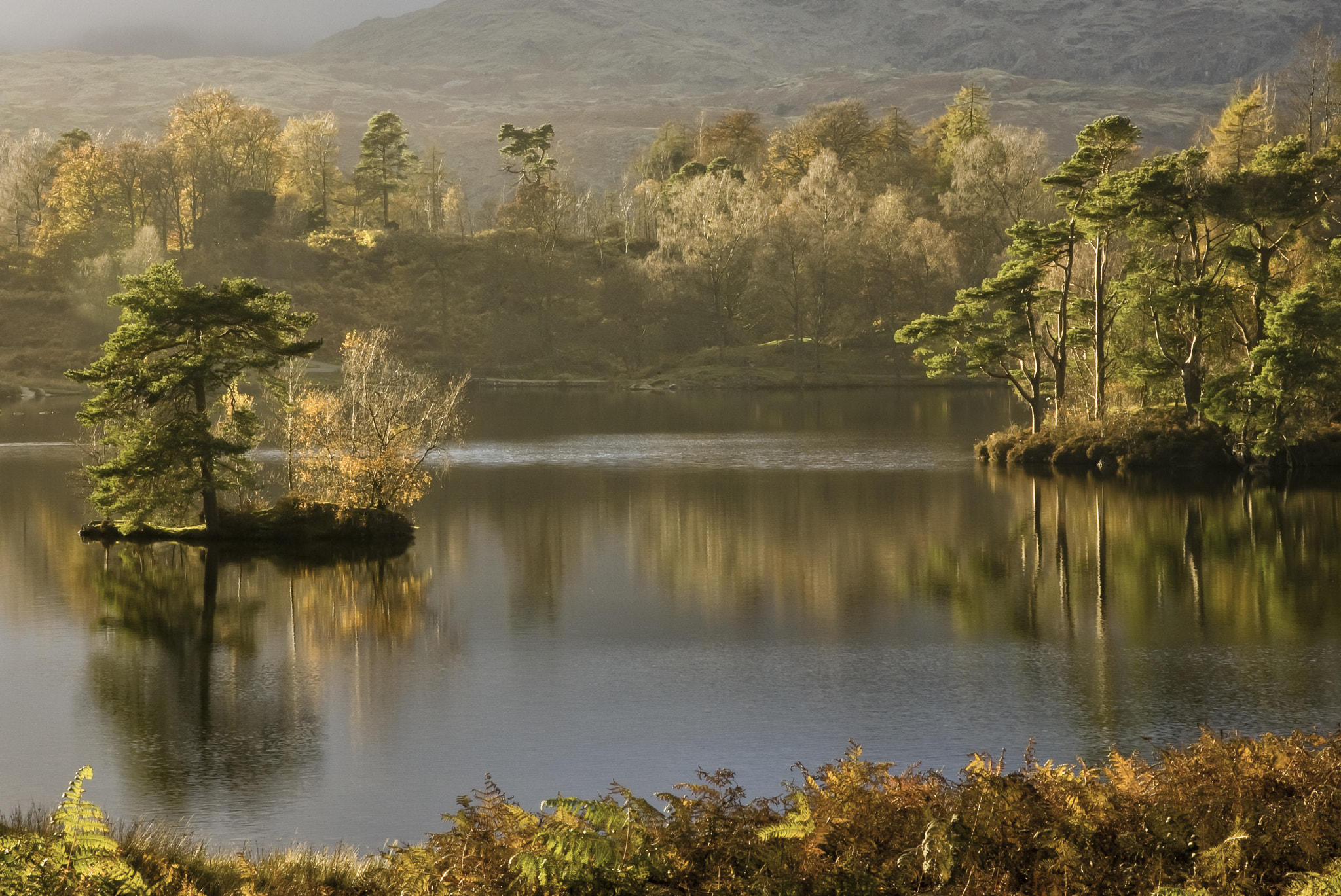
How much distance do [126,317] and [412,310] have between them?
2839 inches

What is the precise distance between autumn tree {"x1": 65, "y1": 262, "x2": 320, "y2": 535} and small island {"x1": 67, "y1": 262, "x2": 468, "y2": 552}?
0.03 m

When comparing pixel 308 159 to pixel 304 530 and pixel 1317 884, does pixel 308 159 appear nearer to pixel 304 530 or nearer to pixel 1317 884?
pixel 304 530

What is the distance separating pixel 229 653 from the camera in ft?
77.6

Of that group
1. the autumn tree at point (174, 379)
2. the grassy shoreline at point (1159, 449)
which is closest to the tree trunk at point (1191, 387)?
the grassy shoreline at point (1159, 449)

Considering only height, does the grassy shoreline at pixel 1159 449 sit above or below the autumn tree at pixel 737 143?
below

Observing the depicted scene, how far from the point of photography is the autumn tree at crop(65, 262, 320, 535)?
32.2 meters

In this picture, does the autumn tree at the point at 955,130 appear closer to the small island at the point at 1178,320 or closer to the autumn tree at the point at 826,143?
the autumn tree at the point at 826,143

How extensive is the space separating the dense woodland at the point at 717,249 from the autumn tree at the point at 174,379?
2566 cm

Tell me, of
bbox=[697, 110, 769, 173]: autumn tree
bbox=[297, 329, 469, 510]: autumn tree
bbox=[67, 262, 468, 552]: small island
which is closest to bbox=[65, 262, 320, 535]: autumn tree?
bbox=[67, 262, 468, 552]: small island

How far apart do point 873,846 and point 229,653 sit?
16.7m

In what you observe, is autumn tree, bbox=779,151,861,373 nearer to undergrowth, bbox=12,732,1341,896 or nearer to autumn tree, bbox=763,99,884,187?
autumn tree, bbox=763,99,884,187

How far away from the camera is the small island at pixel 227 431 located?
106 feet

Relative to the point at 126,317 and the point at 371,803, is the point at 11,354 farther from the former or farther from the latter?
the point at 371,803

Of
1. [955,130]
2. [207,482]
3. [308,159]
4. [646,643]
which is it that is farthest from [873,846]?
[308,159]
